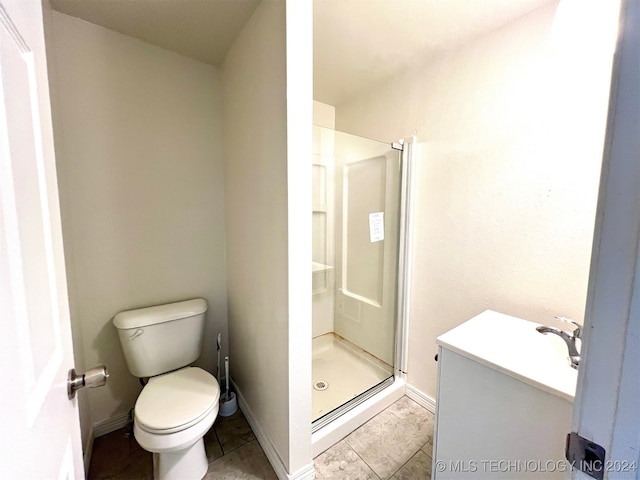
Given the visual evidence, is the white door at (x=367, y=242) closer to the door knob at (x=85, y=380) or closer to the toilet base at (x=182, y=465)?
the toilet base at (x=182, y=465)

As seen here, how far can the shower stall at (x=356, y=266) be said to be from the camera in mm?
1897

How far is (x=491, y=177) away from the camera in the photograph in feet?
4.70

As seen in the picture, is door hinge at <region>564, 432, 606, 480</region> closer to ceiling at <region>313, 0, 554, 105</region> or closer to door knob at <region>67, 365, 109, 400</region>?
door knob at <region>67, 365, 109, 400</region>

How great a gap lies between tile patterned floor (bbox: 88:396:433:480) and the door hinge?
1221mm

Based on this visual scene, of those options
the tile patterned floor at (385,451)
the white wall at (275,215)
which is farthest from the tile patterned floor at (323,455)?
the white wall at (275,215)

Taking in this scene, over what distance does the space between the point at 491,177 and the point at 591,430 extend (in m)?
1.31

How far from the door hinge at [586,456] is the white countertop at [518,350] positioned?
0.45 m

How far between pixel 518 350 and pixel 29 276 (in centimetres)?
142

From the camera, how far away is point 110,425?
62.2 inches

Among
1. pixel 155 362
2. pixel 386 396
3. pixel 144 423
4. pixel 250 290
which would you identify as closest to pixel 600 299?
pixel 250 290

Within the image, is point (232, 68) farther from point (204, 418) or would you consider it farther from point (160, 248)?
point (204, 418)

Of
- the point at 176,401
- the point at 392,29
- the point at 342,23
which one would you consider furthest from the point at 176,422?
the point at 392,29

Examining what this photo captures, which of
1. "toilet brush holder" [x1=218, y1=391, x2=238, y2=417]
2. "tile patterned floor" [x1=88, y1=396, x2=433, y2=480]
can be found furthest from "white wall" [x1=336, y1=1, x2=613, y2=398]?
"toilet brush holder" [x1=218, y1=391, x2=238, y2=417]

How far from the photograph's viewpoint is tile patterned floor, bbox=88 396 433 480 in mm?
1340
